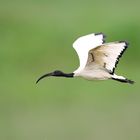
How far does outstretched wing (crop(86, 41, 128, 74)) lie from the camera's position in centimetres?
1143

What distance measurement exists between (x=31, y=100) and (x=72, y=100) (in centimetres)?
65

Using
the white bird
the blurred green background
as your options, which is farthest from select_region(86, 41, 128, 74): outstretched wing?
the blurred green background

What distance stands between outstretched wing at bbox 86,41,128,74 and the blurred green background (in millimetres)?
2250

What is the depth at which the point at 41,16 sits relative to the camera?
2300 cm

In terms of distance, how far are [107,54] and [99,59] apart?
0.12 metres

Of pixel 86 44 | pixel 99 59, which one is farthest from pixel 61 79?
pixel 99 59

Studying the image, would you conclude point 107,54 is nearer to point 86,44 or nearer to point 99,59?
point 99,59

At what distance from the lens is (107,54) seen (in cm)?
1166

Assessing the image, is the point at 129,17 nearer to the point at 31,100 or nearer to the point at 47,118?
the point at 31,100

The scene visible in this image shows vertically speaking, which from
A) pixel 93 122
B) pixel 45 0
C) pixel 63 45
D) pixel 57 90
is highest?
pixel 45 0

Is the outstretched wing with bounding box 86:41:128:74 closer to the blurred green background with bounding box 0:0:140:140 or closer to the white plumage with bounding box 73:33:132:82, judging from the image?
the white plumage with bounding box 73:33:132:82

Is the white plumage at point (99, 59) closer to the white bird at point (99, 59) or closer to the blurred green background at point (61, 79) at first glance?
the white bird at point (99, 59)

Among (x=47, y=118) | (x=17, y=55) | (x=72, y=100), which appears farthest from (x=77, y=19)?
(x=47, y=118)

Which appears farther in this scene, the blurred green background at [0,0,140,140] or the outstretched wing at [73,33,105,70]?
the blurred green background at [0,0,140,140]
